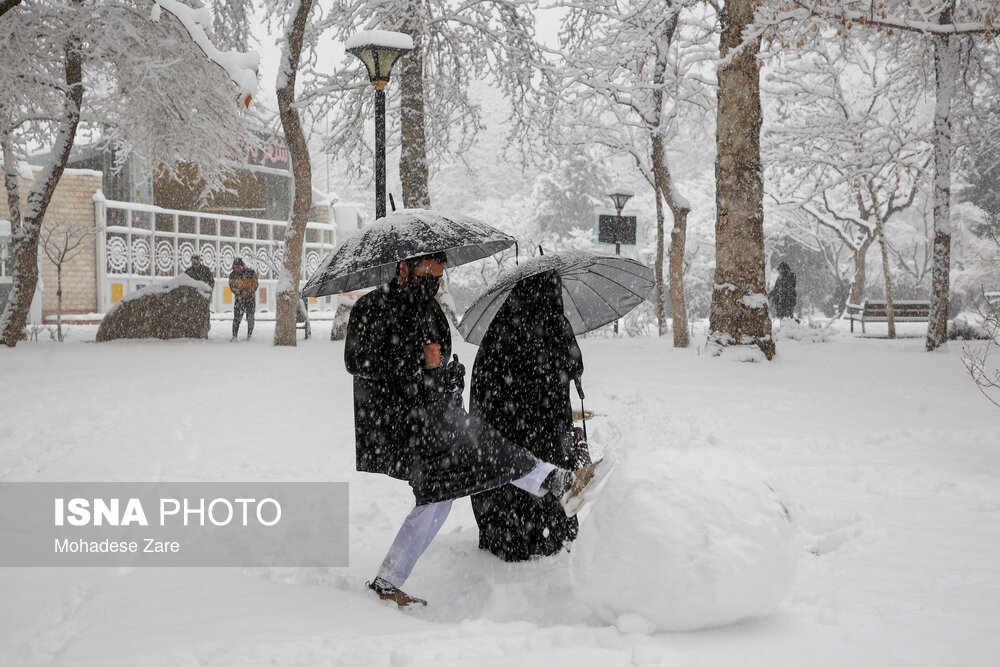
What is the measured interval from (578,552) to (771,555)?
2.32 ft

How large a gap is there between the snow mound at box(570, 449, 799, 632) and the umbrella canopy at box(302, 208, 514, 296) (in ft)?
4.27

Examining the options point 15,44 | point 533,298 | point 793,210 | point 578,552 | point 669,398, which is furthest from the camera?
point 793,210

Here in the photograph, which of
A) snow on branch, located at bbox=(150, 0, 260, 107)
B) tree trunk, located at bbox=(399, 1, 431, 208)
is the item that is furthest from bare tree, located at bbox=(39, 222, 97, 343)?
tree trunk, located at bbox=(399, 1, 431, 208)

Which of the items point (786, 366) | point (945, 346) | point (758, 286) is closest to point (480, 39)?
point (758, 286)

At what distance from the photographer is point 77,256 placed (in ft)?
69.6

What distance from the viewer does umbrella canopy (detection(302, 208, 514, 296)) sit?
129 inches

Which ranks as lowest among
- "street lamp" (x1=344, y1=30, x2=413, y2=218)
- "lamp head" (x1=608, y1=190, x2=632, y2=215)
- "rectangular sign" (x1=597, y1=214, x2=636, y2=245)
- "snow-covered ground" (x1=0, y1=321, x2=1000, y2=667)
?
"snow-covered ground" (x1=0, y1=321, x2=1000, y2=667)

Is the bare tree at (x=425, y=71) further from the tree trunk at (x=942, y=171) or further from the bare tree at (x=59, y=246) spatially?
the tree trunk at (x=942, y=171)

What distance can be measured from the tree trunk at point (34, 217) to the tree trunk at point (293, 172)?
3.47 m

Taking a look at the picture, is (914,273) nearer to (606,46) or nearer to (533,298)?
(606,46)

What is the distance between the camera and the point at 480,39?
15.0 meters

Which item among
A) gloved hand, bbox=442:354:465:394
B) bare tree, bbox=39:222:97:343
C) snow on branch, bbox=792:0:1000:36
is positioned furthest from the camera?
bare tree, bbox=39:222:97:343

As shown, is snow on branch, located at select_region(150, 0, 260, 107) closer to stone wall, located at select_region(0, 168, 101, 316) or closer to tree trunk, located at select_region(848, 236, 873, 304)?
stone wall, located at select_region(0, 168, 101, 316)

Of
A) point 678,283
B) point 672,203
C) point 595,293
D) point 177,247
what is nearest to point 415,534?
point 595,293
